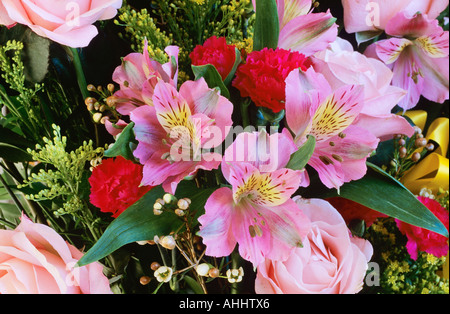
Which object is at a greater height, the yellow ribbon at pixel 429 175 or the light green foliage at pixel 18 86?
the light green foliage at pixel 18 86

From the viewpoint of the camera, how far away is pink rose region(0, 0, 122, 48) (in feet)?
1.50

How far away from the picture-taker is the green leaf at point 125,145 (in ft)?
1.35

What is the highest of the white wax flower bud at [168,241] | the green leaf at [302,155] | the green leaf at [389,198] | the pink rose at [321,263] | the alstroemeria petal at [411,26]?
the alstroemeria petal at [411,26]

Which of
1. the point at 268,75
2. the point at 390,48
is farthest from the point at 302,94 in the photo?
the point at 390,48

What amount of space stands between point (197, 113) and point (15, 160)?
0.30 metres

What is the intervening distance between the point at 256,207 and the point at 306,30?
0.73ft

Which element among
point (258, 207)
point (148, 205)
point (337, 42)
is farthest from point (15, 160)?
point (337, 42)

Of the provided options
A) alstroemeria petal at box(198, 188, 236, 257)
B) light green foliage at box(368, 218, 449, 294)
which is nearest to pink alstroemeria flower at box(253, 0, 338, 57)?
alstroemeria petal at box(198, 188, 236, 257)

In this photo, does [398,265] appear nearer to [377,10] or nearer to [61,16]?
[377,10]

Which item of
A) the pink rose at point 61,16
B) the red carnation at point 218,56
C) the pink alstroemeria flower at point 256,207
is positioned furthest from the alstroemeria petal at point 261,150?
the pink rose at point 61,16

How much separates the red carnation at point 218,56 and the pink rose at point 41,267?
281 mm

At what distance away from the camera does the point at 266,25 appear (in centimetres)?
48

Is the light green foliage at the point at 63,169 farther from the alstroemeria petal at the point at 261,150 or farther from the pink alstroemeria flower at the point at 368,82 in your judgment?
the pink alstroemeria flower at the point at 368,82
